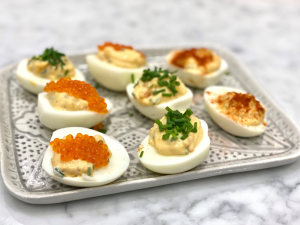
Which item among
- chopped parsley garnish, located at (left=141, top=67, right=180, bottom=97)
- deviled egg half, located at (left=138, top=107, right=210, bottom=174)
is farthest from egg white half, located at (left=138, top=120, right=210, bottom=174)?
chopped parsley garnish, located at (left=141, top=67, right=180, bottom=97)

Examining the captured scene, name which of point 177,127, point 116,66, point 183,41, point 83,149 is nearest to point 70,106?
point 83,149

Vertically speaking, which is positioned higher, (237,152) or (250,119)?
(250,119)

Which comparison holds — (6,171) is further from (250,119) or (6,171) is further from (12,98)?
(250,119)

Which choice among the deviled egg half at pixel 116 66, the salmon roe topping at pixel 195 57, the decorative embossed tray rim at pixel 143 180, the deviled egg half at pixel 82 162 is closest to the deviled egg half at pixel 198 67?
the salmon roe topping at pixel 195 57

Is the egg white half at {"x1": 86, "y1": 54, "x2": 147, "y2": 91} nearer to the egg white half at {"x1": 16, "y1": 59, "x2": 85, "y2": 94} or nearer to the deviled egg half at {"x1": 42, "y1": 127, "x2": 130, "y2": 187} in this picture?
the egg white half at {"x1": 16, "y1": 59, "x2": 85, "y2": 94}

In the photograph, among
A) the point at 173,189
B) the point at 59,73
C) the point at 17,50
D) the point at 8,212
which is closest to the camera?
the point at 8,212

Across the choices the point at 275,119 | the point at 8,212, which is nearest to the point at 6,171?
the point at 8,212
